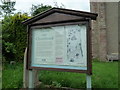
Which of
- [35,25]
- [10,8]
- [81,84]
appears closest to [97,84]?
[81,84]

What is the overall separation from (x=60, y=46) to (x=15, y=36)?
12.8 feet

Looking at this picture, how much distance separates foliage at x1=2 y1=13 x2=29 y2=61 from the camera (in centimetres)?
559

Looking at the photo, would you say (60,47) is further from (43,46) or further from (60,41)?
(43,46)

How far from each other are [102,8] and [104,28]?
2042 millimetres

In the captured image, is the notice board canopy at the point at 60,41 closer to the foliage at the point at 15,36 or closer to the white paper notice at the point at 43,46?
the white paper notice at the point at 43,46

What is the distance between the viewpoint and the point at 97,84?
342 centimetres

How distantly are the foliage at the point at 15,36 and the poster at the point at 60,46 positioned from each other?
295 cm

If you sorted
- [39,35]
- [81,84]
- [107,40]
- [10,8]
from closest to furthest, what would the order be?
1. [39,35]
2. [81,84]
3. [107,40]
4. [10,8]

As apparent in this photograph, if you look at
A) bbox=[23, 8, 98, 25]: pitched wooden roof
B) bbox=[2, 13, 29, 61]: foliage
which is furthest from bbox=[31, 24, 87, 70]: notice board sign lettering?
bbox=[2, 13, 29, 61]: foliage

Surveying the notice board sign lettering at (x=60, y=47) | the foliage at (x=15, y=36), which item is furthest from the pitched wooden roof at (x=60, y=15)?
the foliage at (x=15, y=36)

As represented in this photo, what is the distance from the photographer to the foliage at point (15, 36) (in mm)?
5594

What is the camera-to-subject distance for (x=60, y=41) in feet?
8.58

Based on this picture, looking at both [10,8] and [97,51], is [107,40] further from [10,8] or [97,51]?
[10,8]

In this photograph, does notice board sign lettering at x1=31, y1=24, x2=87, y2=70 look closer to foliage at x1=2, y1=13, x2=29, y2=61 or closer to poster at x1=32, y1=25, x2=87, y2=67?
poster at x1=32, y1=25, x2=87, y2=67
